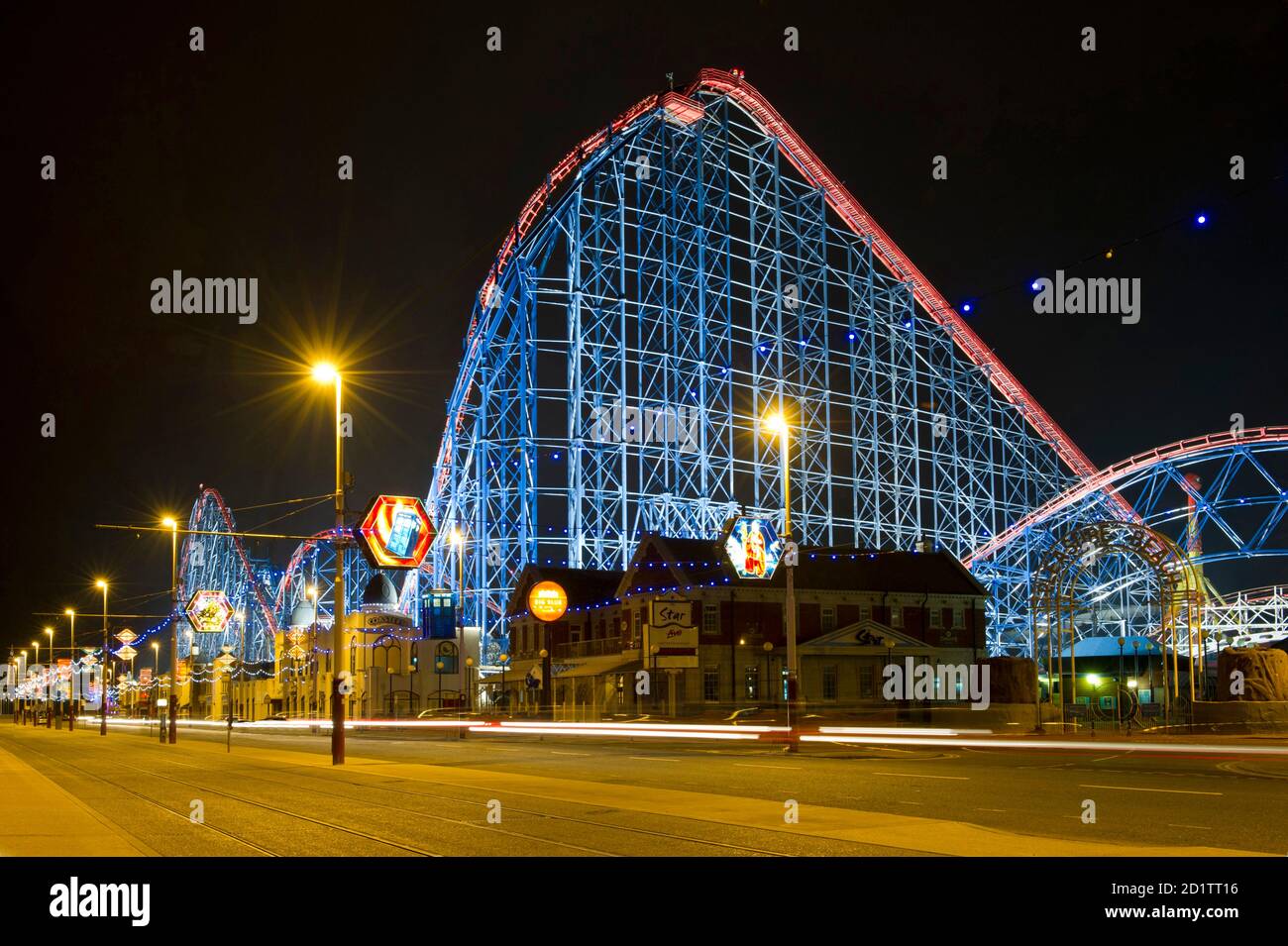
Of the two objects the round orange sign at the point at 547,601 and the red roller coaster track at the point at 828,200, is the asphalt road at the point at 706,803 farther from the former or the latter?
the red roller coaster track at the point at 828,200

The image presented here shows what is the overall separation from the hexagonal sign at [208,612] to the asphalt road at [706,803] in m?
15.1

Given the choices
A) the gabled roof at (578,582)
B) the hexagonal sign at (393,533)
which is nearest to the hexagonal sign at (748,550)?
the hexagonal sign at (393,533)

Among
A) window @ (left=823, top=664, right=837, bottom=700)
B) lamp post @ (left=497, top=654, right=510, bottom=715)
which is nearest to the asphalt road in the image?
window @ (left=823, top=664, right=837, bottom=700)

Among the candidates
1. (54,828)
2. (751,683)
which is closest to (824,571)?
(751,683)

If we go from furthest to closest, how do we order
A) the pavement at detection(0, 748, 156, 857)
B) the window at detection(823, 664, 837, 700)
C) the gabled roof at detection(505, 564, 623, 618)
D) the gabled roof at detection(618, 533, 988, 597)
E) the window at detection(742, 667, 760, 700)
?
the gabled roof at detection(505, 564, 623, 618) < the window at detection(823, 664, 837, 700) < the window at detection(742, 667, 760, 700) < the gabled roof at detection(618, 533, 988, 597) < the pavement at detection(0, 748, 156, 857)

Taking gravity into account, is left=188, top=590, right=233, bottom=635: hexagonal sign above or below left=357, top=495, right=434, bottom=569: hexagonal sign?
below

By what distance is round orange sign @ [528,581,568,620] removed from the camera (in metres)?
44.4

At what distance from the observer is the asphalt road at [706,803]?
10.9m

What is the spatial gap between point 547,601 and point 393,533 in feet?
63.0

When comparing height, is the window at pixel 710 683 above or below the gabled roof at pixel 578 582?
below

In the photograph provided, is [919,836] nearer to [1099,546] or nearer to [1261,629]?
[1099,546]

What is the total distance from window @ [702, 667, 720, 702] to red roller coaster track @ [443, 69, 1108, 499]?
15.9 m

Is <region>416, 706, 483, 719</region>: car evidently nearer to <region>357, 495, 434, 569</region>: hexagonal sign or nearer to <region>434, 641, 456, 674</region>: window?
<region>434, 641, 456, 674</region>: window

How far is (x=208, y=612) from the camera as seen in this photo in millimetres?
42062
